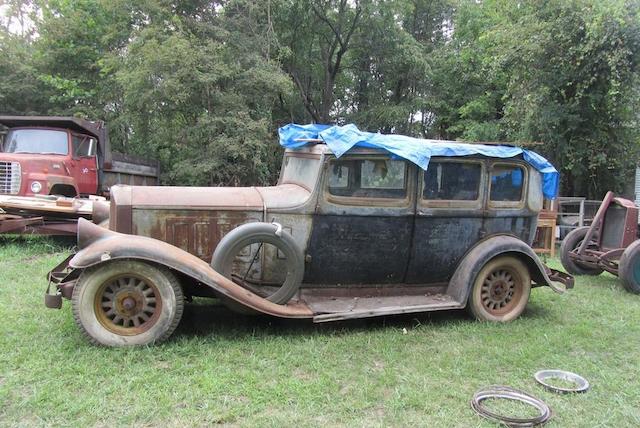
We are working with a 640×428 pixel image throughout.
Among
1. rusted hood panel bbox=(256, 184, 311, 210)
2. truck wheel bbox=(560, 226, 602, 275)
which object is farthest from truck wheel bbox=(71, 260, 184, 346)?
truck wheel bbox=(560, 226, 602, 275)

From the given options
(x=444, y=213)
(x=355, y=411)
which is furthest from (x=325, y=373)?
(x=444, y=213)

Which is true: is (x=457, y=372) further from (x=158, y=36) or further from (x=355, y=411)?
(x=158, y=36)

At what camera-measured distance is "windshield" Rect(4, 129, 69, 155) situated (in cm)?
1002

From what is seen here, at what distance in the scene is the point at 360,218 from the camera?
4.89 meters

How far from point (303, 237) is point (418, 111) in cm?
1565

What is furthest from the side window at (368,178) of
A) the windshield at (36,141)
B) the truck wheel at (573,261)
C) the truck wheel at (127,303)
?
the windshield at (36,141)

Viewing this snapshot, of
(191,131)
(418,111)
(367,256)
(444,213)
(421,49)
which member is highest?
(421,49)

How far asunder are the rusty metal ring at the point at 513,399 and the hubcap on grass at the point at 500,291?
5.68ft

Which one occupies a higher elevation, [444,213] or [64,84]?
[64,84]

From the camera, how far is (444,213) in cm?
511

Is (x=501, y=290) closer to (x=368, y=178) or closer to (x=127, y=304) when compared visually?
(x=368, y=178)

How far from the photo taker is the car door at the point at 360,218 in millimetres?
4824

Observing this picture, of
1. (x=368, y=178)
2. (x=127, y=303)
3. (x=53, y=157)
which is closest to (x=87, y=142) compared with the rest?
(x=53, y=157)

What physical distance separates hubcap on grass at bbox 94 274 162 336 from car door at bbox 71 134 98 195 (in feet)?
23.0
